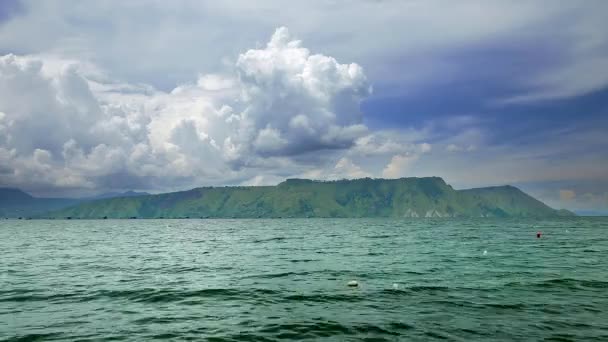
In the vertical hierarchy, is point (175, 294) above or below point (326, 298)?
below

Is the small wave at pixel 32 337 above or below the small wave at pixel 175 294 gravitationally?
above

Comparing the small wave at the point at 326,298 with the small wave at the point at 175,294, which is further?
the small wave at the point at 175,294

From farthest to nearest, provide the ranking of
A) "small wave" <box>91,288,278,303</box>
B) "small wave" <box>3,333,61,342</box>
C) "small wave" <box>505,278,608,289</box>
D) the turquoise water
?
"small wave" <box>505,278,608,289</box>
"small wave" <box>91,288,278,303</box>
the turquoise water
"small wave" <box>3,333,61,342</box>

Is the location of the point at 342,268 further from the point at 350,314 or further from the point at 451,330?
the point at 451,330

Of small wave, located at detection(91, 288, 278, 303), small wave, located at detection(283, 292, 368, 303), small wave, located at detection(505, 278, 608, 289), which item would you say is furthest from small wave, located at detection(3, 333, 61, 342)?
small wave, located at detection(505, 278, 608, 289)

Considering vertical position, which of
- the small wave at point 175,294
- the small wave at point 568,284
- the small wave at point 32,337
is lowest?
the small wave at point 175,294

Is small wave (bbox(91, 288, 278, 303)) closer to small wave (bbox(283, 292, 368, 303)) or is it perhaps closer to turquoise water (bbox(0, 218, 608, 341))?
turquoise water (bbox(0, 218, 608, 341))

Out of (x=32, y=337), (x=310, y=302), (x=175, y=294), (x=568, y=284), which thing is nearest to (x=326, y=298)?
(x=310, y=302)

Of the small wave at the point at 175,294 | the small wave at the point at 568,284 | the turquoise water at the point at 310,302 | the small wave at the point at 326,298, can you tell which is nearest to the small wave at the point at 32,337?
the turquoise water at the point at 310,302

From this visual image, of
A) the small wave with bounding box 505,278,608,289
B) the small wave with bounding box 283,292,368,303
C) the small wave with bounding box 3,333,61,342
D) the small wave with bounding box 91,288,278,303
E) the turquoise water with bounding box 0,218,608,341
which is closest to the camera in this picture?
the small wave with bounding box 3,333,61,342

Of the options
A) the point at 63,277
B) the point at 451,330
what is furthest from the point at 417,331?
the point at 63,277

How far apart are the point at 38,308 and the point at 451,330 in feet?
80.5

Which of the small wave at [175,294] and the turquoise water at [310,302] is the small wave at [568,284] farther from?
the small wave at [175,294]

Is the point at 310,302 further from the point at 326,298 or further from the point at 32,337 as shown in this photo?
the point at 32,337
